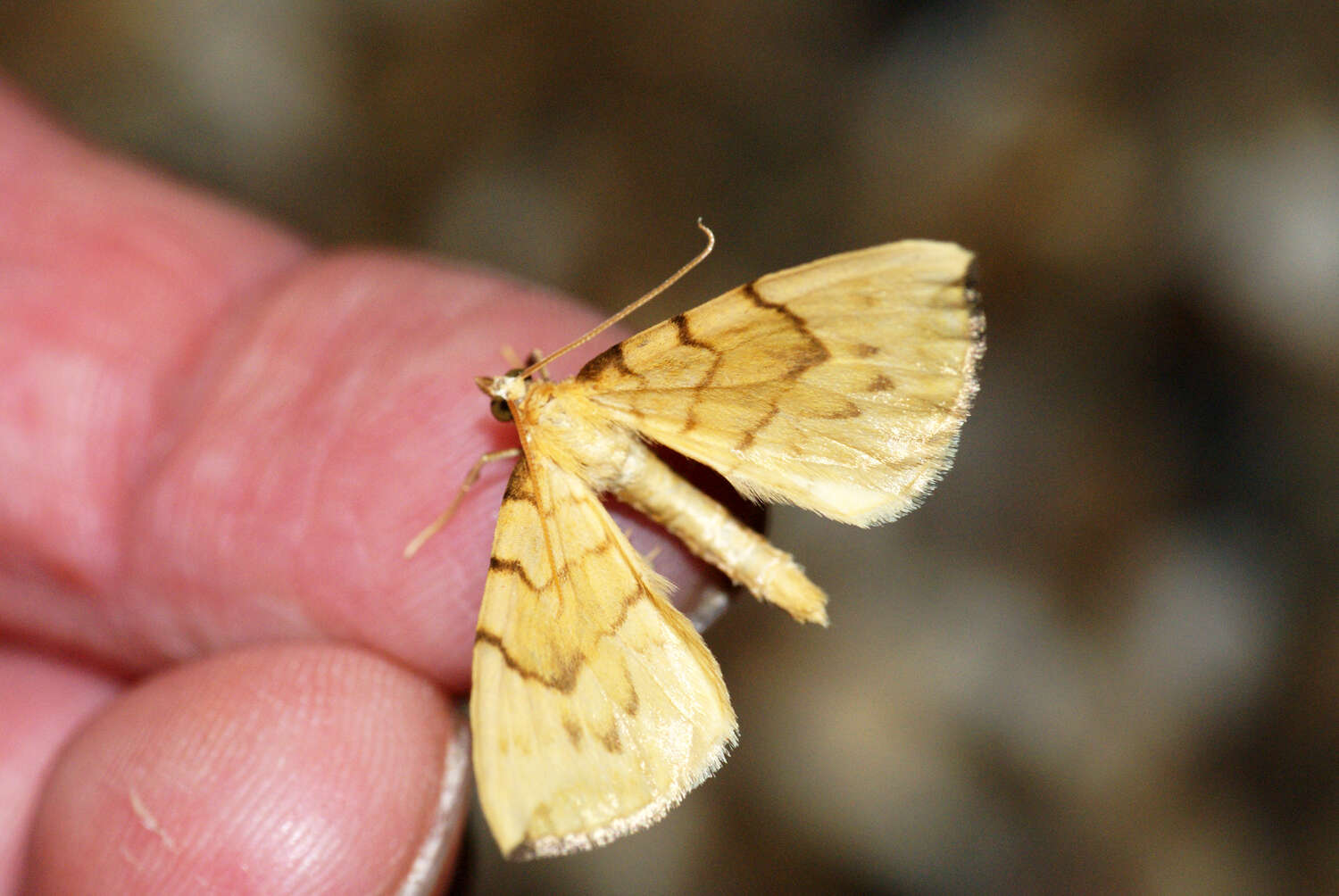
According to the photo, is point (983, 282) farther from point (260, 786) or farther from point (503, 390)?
point (260, 786)

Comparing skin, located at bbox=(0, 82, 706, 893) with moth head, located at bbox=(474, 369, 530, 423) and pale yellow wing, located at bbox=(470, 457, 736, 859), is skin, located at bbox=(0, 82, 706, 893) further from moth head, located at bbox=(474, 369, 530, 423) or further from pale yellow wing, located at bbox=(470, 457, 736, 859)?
pale yellow wing, located at bbox=(470, 457, 736, 859)

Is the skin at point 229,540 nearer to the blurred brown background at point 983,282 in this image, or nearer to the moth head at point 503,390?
the moth head at point 503,390

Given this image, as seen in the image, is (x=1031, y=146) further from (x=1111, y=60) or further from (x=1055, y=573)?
(x=1055, y=573)

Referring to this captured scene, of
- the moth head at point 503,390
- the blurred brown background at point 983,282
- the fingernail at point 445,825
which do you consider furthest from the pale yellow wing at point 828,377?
the blurred brown background at point 983,282

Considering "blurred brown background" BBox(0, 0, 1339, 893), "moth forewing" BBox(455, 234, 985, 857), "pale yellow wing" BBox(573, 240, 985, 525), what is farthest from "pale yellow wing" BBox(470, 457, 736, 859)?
"blurred brown background" BBox(0, 0, 1339, 893)

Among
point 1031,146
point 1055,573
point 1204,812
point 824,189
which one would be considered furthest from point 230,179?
point 1204,812
